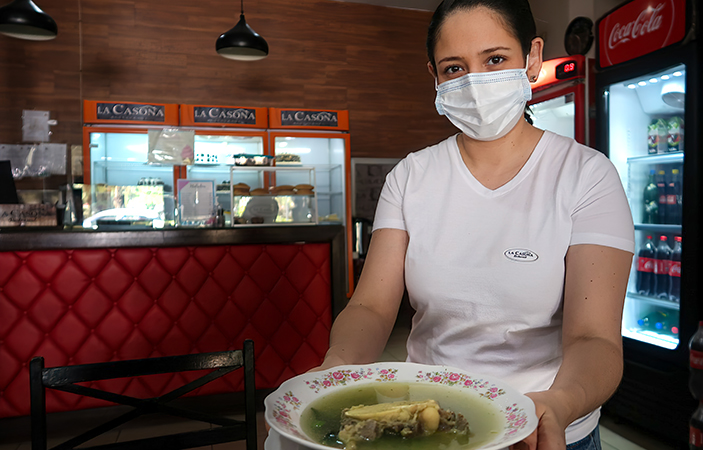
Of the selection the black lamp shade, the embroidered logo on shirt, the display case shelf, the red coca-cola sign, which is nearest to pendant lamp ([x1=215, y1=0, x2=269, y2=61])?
the black lamp shade

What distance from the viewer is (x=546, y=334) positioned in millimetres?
1020

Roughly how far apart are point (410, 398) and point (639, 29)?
9.81 feet

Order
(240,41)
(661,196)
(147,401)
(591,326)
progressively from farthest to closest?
(240,41), (661,196), (147,401), (591,326)

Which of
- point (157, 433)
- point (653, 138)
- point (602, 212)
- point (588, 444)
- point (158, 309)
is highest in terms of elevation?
point (653, 138)

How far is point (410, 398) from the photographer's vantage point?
751mm

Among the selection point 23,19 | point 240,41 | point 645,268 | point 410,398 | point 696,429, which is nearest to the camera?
point 410,398

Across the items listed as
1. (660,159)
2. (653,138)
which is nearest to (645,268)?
(660,159)

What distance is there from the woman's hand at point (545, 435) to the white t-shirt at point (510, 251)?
336 millimetres

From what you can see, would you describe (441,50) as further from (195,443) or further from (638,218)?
(638,218)

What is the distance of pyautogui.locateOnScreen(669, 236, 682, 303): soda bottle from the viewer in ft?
9.73

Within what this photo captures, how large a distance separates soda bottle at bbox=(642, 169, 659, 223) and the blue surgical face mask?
2544mm

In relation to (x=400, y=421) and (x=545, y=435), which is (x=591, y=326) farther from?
(x=400, y=421)

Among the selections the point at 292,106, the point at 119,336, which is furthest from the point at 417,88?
the point at 119,336

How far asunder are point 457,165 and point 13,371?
2960 millimetres
